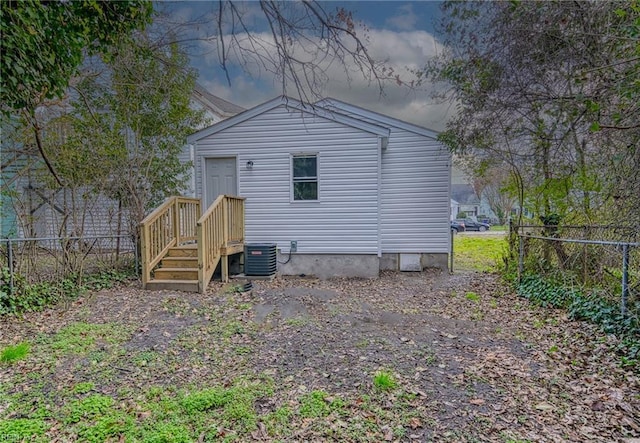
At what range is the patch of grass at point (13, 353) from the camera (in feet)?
11.4

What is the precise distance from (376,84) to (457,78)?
179 inches

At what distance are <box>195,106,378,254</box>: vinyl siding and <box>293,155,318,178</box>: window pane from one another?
15 centimetres

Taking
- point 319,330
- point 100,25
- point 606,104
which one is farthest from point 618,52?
point 100,25

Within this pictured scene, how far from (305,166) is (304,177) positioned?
27cm

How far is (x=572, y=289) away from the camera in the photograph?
492 cm

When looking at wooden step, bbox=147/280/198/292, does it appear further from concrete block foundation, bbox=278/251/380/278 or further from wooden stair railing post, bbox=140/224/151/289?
concrete block foundation, bbox=278/251/380/278

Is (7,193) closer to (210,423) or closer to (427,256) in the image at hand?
(210,423)

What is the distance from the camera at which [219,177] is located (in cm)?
859

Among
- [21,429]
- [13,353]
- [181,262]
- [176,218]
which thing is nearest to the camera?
[21,429]

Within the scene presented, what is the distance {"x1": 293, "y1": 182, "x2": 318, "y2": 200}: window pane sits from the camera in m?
8.22

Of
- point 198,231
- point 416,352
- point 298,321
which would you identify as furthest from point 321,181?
point 416,352

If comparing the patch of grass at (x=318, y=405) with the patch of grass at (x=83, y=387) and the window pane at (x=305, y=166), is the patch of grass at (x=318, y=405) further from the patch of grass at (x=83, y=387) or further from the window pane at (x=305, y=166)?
the window pane at (x=305, y=166)

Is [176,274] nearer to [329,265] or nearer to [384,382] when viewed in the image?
[329,265]

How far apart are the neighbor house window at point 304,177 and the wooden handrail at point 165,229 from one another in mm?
2333
